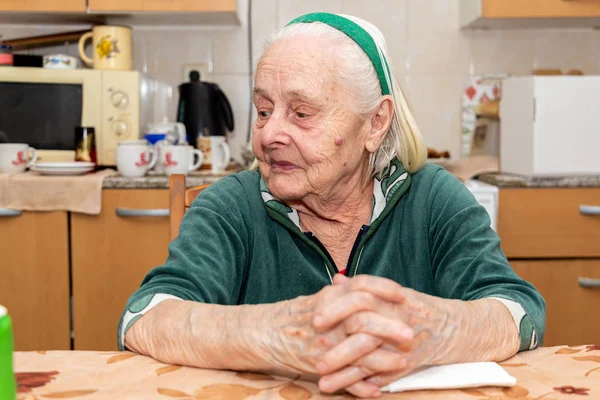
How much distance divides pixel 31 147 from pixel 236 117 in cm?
80

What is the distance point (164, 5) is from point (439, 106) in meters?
1.15

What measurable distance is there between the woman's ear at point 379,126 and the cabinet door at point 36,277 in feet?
4.25

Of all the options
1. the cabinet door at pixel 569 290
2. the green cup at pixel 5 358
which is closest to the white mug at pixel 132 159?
the cabinet door at pixel 569 290

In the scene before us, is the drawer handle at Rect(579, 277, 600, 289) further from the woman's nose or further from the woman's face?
the woman's nose

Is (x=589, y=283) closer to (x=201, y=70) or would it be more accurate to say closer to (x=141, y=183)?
(x=141, y=183)

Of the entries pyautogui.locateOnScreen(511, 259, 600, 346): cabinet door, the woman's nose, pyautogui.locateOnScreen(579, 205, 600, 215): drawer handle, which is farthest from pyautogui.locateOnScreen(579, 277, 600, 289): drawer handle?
the woman's nose

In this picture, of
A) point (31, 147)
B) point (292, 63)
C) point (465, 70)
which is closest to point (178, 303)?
point (292, 63)

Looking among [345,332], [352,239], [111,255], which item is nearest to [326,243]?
[352,239]

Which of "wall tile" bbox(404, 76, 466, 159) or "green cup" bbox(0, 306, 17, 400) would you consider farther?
"wall tile" bbox(404, 76, 466, 159)

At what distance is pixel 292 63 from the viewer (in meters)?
1.17

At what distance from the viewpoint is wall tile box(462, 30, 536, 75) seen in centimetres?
283

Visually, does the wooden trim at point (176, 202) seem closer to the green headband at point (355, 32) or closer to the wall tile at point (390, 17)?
the green headband at point (355, 32)

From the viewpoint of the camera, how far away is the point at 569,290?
7.38 feet

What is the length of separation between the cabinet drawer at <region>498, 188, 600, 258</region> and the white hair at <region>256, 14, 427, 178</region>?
102 cm
